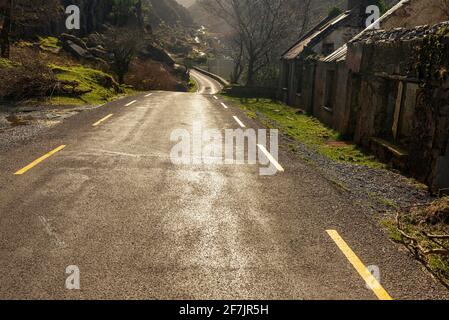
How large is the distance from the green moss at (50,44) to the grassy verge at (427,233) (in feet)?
102

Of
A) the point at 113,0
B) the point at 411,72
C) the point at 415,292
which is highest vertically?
the point at 113,0

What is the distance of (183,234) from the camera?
17.6 ft

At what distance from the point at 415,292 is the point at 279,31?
39.0m

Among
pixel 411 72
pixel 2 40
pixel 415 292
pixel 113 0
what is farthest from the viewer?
pixel 113 0

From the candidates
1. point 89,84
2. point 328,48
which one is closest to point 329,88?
point 328,48

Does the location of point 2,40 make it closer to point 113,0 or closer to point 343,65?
point 343,65

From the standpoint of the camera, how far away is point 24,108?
1555cm

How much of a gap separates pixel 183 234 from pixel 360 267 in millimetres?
2265

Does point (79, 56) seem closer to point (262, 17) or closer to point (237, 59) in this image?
point (262, 17)

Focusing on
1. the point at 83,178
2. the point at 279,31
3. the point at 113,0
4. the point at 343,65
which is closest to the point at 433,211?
the point at 83,178

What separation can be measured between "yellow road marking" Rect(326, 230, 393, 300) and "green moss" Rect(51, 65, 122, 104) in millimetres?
15861

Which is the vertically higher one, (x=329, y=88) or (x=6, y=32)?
(x=6, y=32)

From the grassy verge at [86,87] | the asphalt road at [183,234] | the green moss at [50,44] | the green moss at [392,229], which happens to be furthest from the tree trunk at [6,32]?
the green moss at [392,229]

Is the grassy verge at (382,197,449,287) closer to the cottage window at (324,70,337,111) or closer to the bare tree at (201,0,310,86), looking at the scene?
the cottage window at (324,70,337,111)
